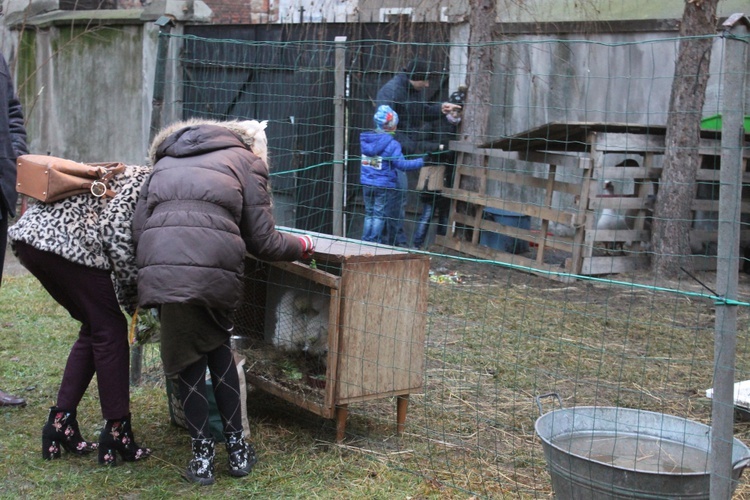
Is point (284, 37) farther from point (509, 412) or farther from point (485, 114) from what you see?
point (509, 412)

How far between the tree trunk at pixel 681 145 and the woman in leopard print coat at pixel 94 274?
5.62 metres

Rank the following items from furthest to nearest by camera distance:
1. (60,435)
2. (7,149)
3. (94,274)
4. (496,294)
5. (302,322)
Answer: (496,294), (302,322), (7,149), (60,435), (94,274)

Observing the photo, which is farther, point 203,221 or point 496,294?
point 496,294

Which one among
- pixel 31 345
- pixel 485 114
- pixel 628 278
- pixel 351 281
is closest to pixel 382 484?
pixel 351 281

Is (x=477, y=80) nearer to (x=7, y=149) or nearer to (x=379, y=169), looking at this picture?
(x=379, y=169)

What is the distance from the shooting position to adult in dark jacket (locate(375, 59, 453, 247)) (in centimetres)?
906

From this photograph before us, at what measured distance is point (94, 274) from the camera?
12.5ft

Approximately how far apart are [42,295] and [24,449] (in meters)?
3.21

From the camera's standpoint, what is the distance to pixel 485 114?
31.5 ft

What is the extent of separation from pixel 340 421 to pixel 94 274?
136cm

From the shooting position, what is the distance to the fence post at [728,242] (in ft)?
9.14

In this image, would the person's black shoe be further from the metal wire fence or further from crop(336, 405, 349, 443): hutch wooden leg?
crop(336, 405, 349, 443): hutch wooden leg

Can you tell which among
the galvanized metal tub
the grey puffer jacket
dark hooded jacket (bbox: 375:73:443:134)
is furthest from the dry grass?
dark hooded jacket (bbox: 375:73:443:134)

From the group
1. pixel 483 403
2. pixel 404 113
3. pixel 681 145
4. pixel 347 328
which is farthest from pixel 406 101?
pixel 347 328
